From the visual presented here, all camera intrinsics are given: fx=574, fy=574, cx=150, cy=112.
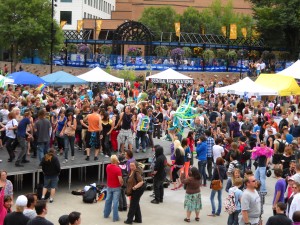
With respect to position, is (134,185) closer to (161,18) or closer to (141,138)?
(141,138)

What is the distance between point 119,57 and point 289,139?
103 feet

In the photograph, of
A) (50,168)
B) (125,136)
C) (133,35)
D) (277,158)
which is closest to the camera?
(50,168)

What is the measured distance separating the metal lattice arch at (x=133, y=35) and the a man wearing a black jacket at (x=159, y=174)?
1360 inches

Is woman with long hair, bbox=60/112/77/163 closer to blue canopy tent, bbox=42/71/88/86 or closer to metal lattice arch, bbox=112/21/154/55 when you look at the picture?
blue canopy tent, bbox=42/71/88/86

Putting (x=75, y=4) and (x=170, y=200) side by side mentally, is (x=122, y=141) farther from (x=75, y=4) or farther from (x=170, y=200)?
(x=75, y=4)

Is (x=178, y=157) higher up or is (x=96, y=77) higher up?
(x=96, y=77)

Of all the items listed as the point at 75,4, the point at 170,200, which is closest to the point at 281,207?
the point at 170,200

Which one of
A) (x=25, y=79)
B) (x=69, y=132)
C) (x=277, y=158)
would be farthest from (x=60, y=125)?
(x=25, y=79)

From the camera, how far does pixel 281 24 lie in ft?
173

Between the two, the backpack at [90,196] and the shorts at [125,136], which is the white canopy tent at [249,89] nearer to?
the shorts at [125,136]

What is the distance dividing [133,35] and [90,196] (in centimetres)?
3645

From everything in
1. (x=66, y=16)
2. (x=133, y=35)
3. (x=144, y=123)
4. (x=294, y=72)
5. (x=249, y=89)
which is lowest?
(x=144, y=123)

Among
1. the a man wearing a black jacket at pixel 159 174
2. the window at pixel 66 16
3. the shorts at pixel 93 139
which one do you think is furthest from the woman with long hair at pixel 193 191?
the window at pixel 66 16

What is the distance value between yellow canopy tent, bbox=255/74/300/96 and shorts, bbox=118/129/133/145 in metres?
11.5
